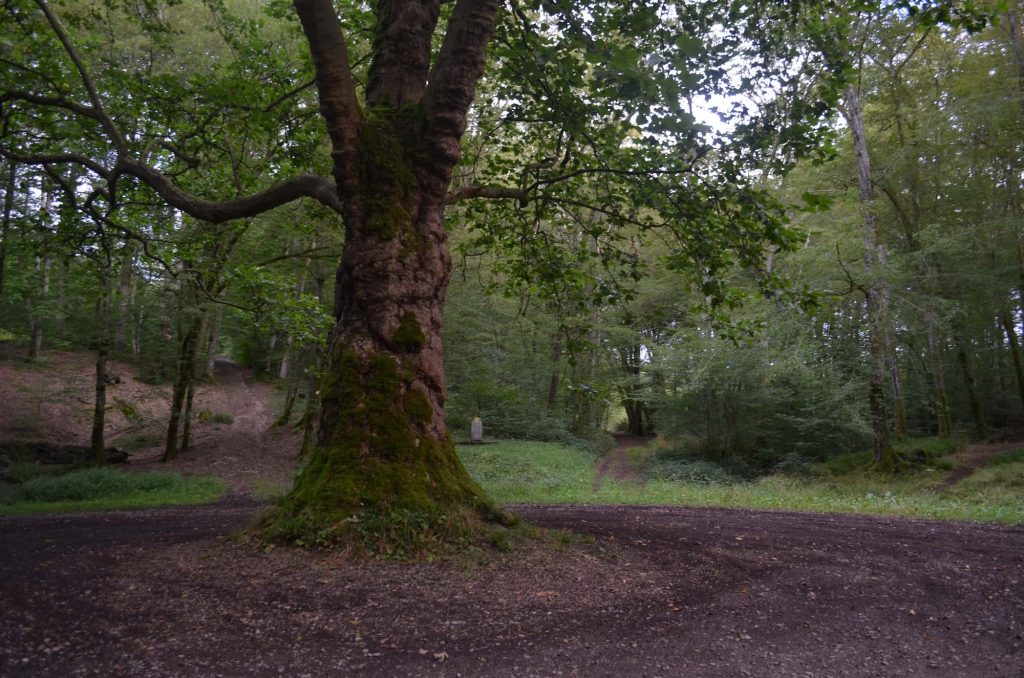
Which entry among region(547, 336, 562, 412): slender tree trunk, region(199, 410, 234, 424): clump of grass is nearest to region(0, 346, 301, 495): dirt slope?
region(199, 410, 234, 424): clump of grass

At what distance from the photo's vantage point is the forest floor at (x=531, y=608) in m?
2.90

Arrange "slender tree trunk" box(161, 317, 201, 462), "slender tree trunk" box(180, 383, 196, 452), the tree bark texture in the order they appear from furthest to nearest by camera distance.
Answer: the tree bark texture, "slender tree trunk" box(180, 383, 196, 452), "slender tree trunk" box(161, 317, 201, 462)

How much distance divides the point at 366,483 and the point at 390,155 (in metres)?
2.75

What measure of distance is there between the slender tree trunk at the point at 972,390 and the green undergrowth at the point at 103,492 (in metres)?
23.1

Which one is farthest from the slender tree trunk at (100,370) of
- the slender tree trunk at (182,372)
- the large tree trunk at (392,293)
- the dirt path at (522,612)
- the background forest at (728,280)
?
the large tree trunk at (392,293)

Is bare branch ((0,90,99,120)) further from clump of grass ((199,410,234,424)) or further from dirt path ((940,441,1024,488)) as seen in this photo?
dirt path ((940,441,1024,488))

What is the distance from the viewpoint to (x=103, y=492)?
12.2 m

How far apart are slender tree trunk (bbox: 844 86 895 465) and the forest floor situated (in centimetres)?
1066

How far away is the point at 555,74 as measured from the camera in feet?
21.5

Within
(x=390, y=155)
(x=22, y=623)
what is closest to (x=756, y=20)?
(x=390, y=155)

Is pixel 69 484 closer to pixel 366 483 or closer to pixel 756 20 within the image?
pixel 366 483

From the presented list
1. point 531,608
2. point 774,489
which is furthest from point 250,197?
point 774,489

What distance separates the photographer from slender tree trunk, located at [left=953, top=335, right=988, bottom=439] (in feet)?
68.3

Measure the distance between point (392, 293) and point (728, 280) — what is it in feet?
54.1
